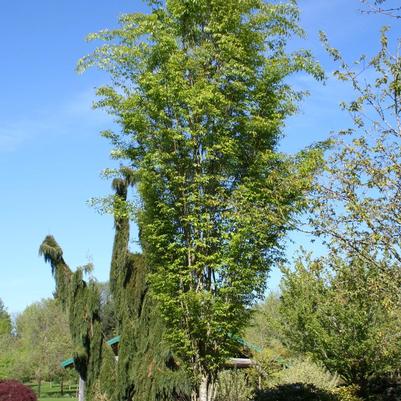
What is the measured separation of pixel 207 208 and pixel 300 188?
5312mm

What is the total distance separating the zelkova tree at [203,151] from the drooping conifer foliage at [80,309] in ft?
7.27

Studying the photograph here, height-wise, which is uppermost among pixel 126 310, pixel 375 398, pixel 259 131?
pixel 259 131

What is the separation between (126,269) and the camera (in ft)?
50.5

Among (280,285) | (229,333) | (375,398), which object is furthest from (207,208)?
(280,285)

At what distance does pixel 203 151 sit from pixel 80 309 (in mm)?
5656

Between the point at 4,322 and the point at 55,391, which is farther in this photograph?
the point at 4,322

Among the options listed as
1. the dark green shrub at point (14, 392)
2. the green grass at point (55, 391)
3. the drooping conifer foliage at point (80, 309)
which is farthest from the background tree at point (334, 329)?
the green grass at point (55, 391)

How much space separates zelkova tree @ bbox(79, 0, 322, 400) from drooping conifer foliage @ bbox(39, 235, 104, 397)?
7.27ft

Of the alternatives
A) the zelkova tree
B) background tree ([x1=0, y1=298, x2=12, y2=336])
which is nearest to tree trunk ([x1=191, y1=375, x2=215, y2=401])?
the zelkova tree

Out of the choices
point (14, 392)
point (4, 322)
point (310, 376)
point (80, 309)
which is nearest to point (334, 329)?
point (310, 376)

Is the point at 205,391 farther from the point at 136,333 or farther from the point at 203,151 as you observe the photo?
the point at 203,151

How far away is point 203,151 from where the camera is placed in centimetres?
1423

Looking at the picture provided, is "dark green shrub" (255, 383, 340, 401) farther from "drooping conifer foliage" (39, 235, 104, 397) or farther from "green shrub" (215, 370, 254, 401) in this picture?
"drooping conifer foliage" (39, 235, 104, 397)

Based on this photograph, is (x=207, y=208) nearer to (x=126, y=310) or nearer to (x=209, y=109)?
(x=209, y=109)
